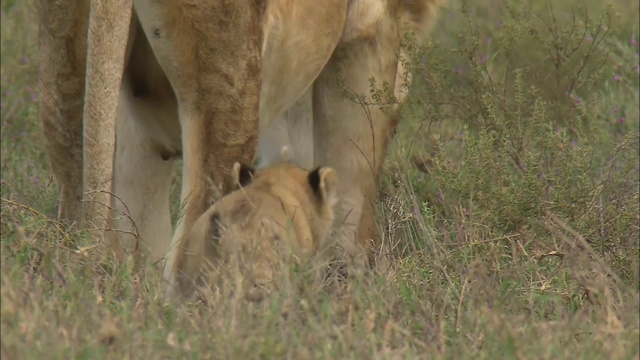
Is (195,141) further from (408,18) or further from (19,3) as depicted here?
(19,3)

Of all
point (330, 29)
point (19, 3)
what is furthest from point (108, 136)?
point (19, 3)

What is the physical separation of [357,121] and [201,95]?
1407mm

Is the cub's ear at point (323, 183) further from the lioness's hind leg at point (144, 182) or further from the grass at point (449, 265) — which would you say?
the lioness's hind leg at point (144, 182)

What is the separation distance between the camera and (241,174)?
16.0ft

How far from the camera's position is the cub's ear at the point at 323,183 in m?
5.20

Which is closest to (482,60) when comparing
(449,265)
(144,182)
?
(144,182)

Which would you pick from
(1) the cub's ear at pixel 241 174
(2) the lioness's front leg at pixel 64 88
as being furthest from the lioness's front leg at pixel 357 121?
(2) the lioness's front leg at pixel 64 88

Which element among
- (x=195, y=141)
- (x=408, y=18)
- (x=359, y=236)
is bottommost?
(x=359, y=236)

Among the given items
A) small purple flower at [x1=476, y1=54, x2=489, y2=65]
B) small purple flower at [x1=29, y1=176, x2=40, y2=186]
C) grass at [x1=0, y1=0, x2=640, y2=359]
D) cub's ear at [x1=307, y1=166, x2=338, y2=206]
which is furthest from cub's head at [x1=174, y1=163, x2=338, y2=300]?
small purple flower at [x1=29, y1=176, x2=40, y2=186]

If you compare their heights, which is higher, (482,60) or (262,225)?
(482,60)

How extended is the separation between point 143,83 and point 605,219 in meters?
1.66

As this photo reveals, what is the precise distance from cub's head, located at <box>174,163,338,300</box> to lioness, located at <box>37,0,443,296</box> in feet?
0.26

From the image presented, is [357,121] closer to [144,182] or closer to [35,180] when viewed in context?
[144,182]

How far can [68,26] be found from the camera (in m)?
4.75
